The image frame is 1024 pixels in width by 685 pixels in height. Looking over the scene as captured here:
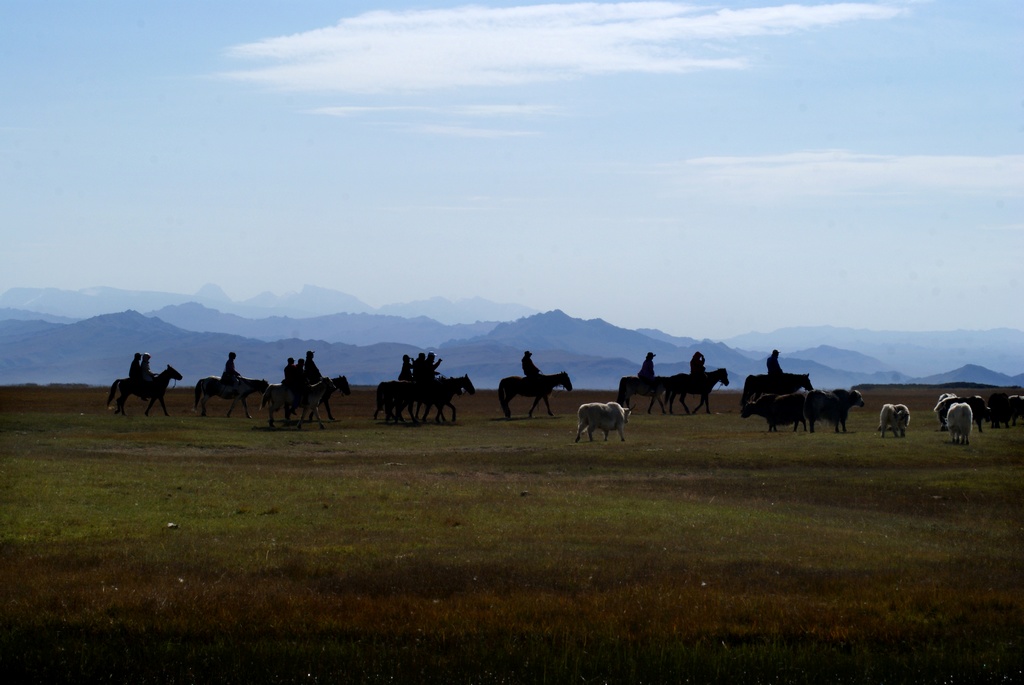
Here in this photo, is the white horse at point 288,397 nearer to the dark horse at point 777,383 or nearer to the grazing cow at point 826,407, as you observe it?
the grazing cow at point 826,407

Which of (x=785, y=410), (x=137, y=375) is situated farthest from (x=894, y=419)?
(x=137, y=375)

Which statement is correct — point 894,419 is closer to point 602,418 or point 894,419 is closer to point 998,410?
point 998,410

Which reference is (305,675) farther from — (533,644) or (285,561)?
(285,561)

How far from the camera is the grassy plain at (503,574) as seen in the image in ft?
41.2

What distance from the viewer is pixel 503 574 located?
15.8m

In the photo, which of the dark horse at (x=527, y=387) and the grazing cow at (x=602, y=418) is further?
the dark horse at (x=527, y=387)

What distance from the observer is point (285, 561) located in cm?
1612

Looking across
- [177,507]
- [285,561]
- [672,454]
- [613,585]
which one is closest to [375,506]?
[177,507]

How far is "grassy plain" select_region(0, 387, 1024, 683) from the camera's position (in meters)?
12.6

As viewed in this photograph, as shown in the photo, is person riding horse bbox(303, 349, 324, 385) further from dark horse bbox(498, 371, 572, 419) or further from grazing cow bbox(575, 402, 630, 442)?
grazing cow bbox(575, 402, 630, 442)

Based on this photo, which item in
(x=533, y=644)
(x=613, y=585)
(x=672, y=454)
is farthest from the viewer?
(x=672, y=454)

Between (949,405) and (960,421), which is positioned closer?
(960,421)

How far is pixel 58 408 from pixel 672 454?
38.1 metres

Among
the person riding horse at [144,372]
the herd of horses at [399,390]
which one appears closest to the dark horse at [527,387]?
the herd of horses at [399,390]
